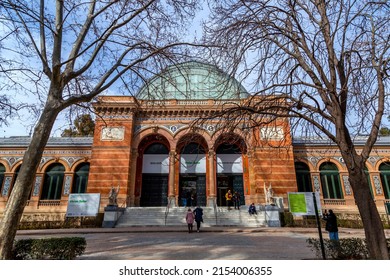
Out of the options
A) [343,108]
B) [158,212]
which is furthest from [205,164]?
[343,108]

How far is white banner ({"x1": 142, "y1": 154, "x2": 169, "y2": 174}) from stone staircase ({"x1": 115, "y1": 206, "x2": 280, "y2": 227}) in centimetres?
481

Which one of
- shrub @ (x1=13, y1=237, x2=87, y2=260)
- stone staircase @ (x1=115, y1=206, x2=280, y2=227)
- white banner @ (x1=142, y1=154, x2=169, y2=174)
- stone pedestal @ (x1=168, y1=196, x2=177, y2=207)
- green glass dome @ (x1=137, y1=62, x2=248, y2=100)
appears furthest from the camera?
white banner @ (x1=142, y1=154, x2=169, y2=174)

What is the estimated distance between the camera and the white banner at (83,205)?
1630 centimetres

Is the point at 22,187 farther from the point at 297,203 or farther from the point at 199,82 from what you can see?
the point at 297,203

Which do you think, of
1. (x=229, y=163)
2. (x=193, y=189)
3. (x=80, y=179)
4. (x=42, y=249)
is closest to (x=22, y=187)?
(x=42, y=249)

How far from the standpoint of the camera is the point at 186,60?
827cm

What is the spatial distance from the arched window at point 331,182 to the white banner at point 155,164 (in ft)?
47.5

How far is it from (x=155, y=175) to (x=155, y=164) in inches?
41.5

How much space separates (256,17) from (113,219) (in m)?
15.3

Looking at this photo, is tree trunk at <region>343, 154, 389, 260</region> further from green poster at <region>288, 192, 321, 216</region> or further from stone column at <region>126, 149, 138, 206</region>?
stone column at <region>126, 149, 138, 206</region>

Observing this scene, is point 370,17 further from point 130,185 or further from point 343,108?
point 130,185

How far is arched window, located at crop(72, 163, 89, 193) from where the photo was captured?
22.4m

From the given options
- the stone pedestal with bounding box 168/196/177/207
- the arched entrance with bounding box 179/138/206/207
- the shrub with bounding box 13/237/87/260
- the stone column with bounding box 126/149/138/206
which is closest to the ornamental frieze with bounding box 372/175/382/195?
the arched entrance with bounding box 179/138/206/207

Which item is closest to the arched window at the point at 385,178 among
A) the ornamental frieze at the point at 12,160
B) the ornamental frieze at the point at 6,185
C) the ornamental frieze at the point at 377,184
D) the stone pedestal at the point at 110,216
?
the ornamental frieze at the point at 377,184
